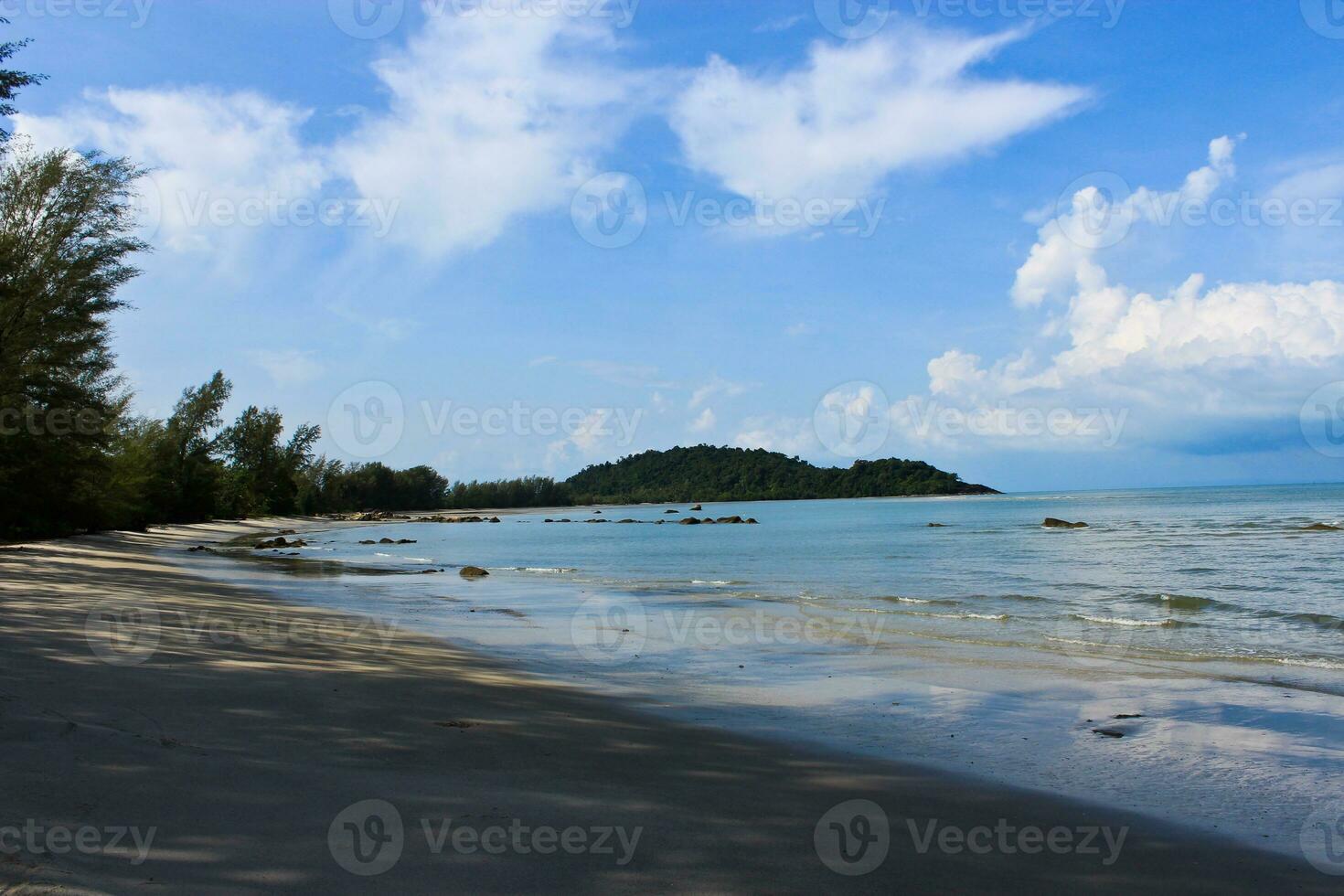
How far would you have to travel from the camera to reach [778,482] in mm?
185125

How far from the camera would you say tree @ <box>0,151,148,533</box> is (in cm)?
2267

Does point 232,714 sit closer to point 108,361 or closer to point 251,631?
point 251,631

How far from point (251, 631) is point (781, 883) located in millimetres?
10233

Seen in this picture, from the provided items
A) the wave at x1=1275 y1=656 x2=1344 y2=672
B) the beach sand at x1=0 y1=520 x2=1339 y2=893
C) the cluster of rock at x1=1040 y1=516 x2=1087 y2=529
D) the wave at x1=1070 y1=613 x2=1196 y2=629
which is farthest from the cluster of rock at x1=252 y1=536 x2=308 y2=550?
the cluster of rock at x1=1040 y1=516 x2=1087 y2=529

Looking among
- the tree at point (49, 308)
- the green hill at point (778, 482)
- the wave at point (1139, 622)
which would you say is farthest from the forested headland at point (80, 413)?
the green hill at point (778, 482)

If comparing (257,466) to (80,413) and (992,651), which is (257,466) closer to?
(80,413)

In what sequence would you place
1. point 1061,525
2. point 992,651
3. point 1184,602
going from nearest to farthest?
1. point 992,651
2. point 1184,602
3. point 1061,525

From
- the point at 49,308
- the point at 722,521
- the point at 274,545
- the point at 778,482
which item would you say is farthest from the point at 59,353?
the point at 778,482

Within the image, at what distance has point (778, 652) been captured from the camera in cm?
1278

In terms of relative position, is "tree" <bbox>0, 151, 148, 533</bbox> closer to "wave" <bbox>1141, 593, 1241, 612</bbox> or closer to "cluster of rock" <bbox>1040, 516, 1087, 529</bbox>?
"wave" <bbox>1141, 593, 1241, 612</bbox>

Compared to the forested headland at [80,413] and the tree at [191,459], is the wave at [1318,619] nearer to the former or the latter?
the forested headland at [80,413]

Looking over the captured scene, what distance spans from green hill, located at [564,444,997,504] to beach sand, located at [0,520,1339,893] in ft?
561

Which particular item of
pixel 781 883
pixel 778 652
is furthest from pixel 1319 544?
pixel 781 883

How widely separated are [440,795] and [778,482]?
596 feet
